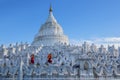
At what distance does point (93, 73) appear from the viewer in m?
25.6

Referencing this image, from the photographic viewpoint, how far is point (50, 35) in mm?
65688

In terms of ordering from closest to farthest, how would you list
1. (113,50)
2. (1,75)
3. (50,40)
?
(1,75) → (113,50) → (50,40)

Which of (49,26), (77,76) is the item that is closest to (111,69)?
(77,76)

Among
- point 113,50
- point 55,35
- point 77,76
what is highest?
point 55,35

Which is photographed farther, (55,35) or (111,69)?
(55,35)

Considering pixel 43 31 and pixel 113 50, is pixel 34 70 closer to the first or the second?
pixel 113 50

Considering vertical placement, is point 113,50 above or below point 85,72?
above

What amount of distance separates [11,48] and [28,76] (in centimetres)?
3271

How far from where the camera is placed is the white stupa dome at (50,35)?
63.3 metres

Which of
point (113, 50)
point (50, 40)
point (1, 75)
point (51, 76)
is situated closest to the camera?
point (51, 76)

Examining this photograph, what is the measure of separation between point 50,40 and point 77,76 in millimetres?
39412

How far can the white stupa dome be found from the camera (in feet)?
208

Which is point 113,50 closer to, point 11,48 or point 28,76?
point 11,48

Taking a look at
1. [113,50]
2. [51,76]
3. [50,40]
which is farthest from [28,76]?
[50,40]
